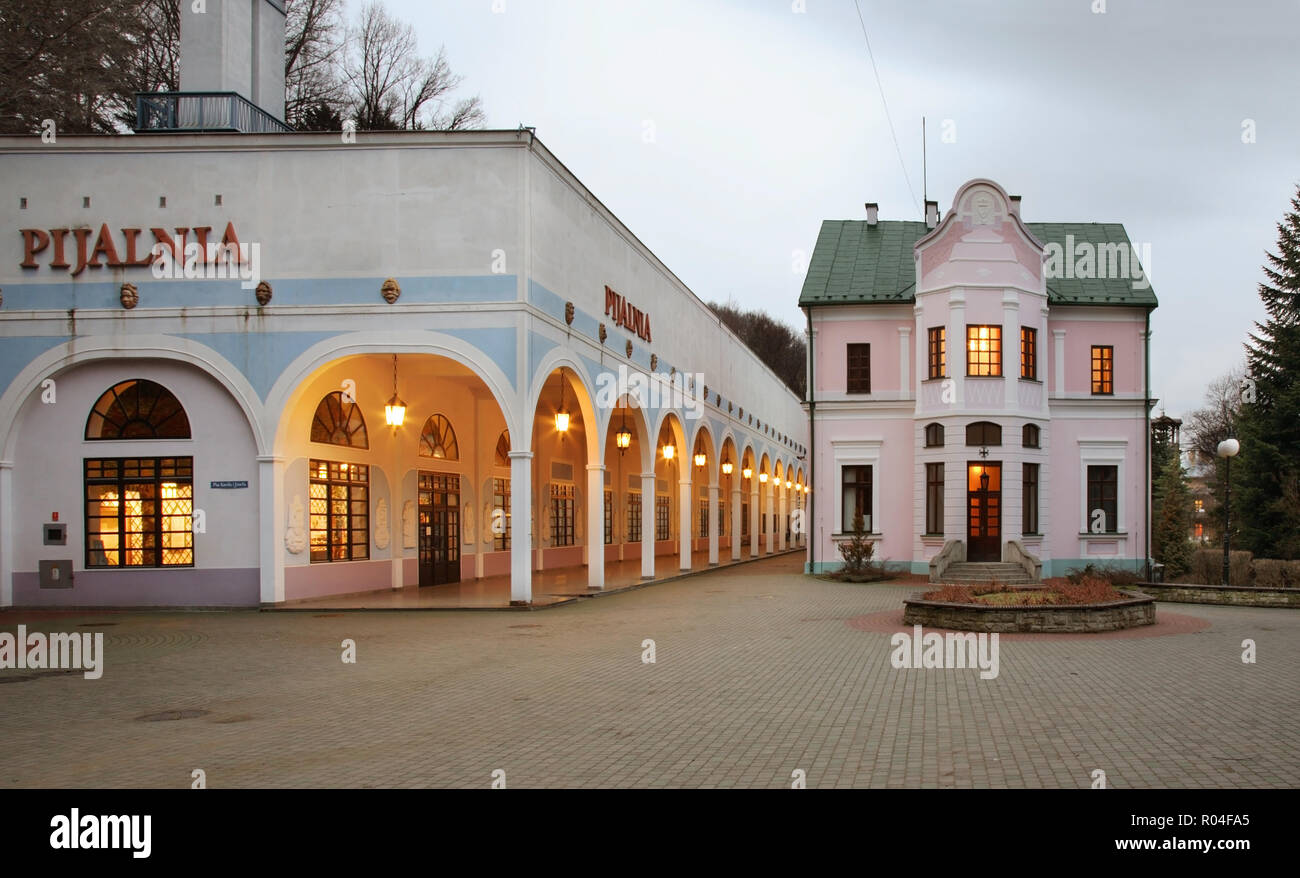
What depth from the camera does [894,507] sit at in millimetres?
31750

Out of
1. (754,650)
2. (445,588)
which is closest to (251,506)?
(445,588)

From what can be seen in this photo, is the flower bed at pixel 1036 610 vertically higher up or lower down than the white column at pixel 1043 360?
lower down

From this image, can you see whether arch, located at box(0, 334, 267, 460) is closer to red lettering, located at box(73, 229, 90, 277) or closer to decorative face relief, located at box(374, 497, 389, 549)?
red lettering, located at box(73, 229, 90, 277)

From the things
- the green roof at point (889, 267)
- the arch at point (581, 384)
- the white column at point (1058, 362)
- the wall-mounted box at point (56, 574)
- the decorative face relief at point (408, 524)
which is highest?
the green roof at point (889, 267)

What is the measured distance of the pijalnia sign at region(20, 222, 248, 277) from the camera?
20.1m

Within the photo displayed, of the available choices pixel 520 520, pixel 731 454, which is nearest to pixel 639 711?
pixel 520 520

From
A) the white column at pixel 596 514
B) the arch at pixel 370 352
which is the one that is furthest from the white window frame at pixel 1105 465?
the arch at pixel 370 352

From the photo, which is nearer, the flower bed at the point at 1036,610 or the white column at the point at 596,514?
the flower bed at the point at 1036,610

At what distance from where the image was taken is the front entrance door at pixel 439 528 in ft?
83.8

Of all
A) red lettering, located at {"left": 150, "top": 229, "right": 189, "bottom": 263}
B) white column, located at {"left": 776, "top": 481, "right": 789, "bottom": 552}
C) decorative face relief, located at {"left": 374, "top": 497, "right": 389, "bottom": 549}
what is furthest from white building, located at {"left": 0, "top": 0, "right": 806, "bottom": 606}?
white column, located at {"left": 776, "top": 481, "right": 789, "bottom": 552}

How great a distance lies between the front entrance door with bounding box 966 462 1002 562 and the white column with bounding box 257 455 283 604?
1777 centimetres

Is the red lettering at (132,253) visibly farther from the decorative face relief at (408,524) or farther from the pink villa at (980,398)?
the pink villa at (980,398)

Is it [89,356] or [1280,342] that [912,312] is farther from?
[89,356]

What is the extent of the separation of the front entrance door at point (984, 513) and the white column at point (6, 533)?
72.3 feet
